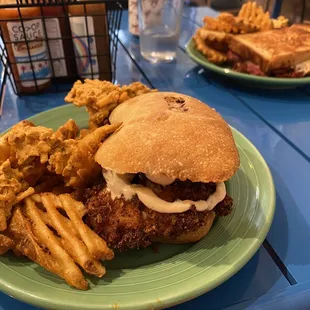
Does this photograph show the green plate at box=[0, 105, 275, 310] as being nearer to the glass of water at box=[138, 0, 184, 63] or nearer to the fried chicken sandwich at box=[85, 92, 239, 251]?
the fried chicken sandwich at box=[85, 92, 239, 251]

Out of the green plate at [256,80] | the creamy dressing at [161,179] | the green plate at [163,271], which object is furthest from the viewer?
the green plate at [256,80]

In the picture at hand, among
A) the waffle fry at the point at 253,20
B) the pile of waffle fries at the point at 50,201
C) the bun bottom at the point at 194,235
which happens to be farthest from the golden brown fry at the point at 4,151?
the waffle fry at the point at 253,20

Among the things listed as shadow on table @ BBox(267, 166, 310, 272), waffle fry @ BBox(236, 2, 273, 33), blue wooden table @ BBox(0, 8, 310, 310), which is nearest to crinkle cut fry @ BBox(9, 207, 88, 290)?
blue wooden table @ BBox(0, 8, 310, 310)

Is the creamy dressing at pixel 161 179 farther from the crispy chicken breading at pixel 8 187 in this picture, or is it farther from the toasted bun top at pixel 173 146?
the crispy chicken breading at pixel 8 187

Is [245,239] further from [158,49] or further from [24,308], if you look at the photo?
[158,49]

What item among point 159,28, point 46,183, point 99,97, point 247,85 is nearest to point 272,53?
point 247,85

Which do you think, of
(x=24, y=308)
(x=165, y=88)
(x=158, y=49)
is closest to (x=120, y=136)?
(x=24, y=308)
